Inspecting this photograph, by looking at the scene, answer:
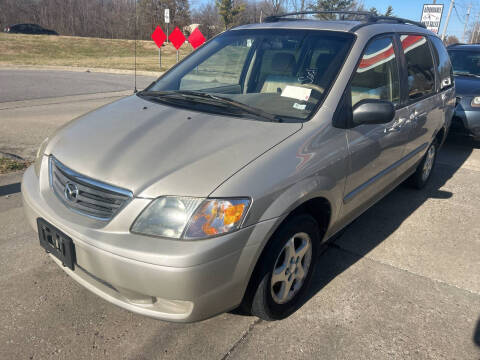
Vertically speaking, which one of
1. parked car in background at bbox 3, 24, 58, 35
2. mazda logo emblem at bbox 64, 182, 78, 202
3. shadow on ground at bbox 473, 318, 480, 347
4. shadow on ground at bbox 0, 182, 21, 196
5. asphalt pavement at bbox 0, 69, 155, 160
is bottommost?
shadow on ground at bbox 473, 318, 480, 347

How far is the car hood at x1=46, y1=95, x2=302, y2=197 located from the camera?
1.95 metres

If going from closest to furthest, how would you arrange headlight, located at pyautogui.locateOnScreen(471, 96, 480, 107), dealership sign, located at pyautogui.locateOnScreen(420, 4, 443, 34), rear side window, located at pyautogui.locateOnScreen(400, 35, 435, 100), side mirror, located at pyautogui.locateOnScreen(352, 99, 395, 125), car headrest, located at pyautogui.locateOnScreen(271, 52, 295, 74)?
side mirror, located at pyautogui.locateOnScreen(352, 99, 395, 125) → car headrest, located at pyautogui.locateOnScreen(271, 52, 295, 74) → rear side window, located at pyautogui.locateOnScreen(400, 35, 435, 100) → headlight, located at pyautogui.locateOnScreen(471, 96, 480, 107) → dealership sign, located at pyautogui.locateOnScreen(420, 4, 443, 34)

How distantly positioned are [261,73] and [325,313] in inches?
75.7

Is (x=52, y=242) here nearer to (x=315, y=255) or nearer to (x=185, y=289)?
(x=185, y=289)

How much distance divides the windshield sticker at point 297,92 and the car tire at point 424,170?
2.43 metres

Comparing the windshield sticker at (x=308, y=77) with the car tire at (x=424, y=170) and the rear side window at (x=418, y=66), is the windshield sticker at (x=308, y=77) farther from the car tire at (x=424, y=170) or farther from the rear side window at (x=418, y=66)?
the car tire at (x=424, y=170)

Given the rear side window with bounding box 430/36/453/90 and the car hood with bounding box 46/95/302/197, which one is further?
the rear side window with bounding box 430/36/453/90

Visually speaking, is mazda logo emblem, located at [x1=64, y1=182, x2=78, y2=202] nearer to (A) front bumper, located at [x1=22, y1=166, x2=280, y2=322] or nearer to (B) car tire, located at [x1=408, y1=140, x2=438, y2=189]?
(A) front bumper, located at [x1=22, y1=166, x2=280, y2=322]

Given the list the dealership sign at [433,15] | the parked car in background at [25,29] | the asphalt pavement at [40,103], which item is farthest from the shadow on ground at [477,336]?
the parked car in background at [25,29]

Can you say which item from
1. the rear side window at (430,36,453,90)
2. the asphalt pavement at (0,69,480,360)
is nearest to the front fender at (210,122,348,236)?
the asphalt pavement at (0,69,480,360)

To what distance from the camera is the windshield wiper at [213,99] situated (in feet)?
8.25

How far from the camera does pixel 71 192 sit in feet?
6.93

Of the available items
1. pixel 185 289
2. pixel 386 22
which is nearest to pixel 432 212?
pixel 386 22

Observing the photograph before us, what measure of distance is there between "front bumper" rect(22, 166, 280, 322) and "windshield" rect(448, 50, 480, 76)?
7530 millimetres
